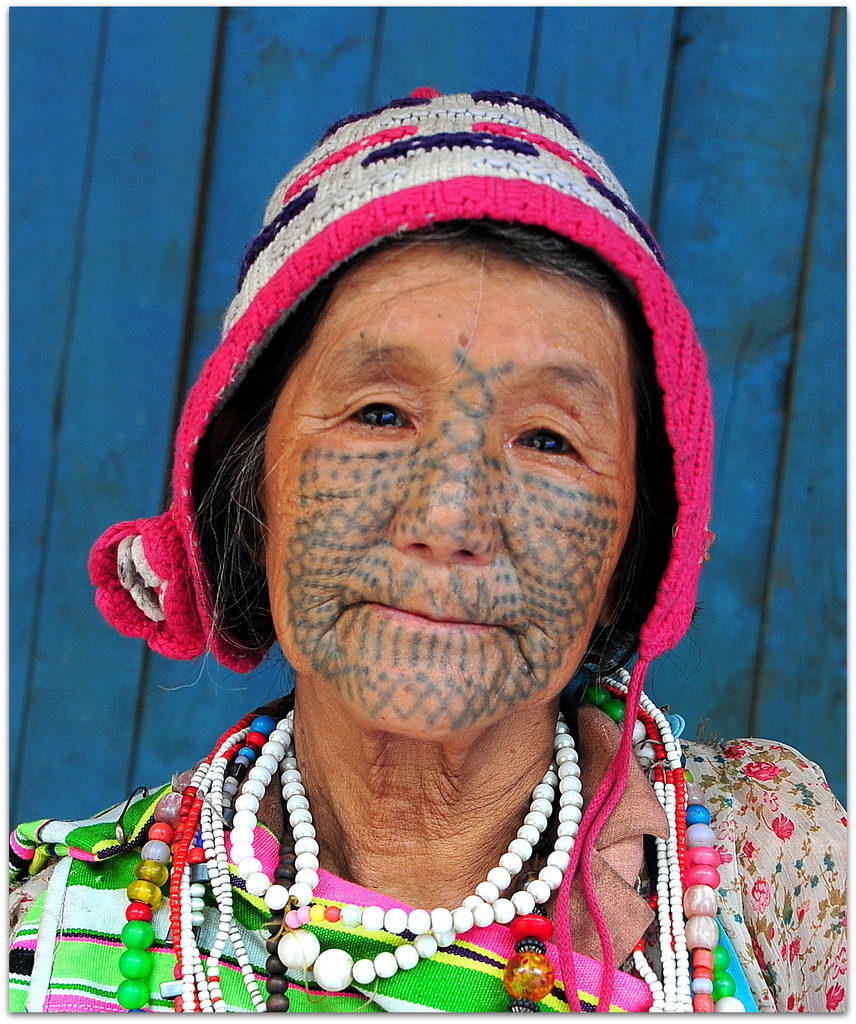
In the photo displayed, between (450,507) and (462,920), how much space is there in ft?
2.07

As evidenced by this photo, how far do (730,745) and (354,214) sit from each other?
118 centimetres

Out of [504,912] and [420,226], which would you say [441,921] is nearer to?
[504,912]

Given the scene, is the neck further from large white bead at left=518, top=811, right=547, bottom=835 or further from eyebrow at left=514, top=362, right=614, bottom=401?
eyebrow at left=514, top=362, right=614, bottom=401

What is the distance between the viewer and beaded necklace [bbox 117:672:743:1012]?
5.21 feet

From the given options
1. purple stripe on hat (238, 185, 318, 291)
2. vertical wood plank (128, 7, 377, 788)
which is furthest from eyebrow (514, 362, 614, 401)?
vertical wood plank (128, 7, 377, 788)

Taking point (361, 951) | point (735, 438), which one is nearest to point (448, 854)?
point (361, 951)

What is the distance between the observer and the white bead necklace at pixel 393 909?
1595mm

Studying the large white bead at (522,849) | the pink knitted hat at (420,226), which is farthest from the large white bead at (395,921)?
the pink knitted hat at (420,226)

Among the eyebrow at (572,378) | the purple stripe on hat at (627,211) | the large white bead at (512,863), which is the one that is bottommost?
the large white bead at (512,863)

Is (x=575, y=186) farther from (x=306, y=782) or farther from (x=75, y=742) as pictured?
(x=75, y=742)

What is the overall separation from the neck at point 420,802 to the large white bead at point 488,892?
7cm

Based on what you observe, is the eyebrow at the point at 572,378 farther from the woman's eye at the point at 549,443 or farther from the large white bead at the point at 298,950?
the large white bead at the point at 298,950

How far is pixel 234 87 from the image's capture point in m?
2.69

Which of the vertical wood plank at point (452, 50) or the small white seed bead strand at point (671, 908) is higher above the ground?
the vertical wood plank at point (452, 50)
